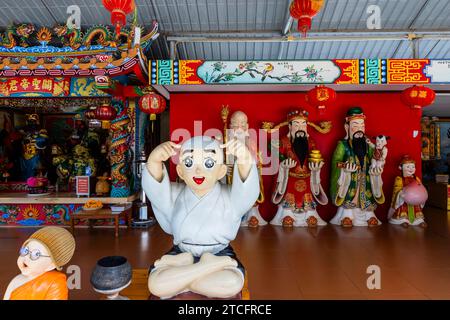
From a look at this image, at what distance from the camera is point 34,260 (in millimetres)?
1754

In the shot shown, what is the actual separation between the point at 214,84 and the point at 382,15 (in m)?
2.57

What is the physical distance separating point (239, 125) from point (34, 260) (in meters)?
3.55

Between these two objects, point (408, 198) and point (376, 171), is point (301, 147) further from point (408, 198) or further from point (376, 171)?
point (408, 198)

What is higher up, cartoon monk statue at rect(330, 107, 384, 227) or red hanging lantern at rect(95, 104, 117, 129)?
red hanging lantern at rect(95, 104, 117, 129)

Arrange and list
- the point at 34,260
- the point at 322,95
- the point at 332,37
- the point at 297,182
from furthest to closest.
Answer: the point at 297,182 < the point at 332,37 < the point at 322,95 < the point at 34,260

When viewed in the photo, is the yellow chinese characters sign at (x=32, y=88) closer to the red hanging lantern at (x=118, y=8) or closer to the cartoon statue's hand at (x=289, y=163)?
the red hanging lantern at (x=118, y=8)

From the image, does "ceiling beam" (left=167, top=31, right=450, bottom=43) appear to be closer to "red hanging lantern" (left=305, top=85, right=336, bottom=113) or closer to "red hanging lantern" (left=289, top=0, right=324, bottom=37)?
"red hanging lantern" (left=305, top=85, right=336, bottom=113)

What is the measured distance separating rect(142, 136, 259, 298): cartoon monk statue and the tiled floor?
2.76ft

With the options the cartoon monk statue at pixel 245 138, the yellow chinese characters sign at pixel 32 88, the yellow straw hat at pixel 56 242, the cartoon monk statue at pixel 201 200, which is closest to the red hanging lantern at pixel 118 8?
the cartoon monk statue at pixel 201 200

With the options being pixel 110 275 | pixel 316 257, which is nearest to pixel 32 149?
pixel 110 275

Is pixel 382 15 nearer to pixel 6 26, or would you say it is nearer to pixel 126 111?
pixel 126 111

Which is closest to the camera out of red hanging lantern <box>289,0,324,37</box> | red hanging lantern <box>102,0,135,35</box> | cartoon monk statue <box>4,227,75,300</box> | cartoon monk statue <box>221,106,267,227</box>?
cartoon monk statue <box>4,227,75,300</box>

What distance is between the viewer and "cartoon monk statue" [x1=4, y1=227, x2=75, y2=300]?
67.7 inches

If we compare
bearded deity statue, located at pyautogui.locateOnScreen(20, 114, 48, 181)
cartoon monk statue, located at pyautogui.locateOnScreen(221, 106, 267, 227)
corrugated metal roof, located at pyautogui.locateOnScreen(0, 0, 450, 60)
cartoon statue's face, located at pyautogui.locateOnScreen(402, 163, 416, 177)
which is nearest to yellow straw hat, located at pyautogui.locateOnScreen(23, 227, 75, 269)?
cartoon monk statue, located at pyautogui.locateOnScreen(221, 106, 267, 227)
